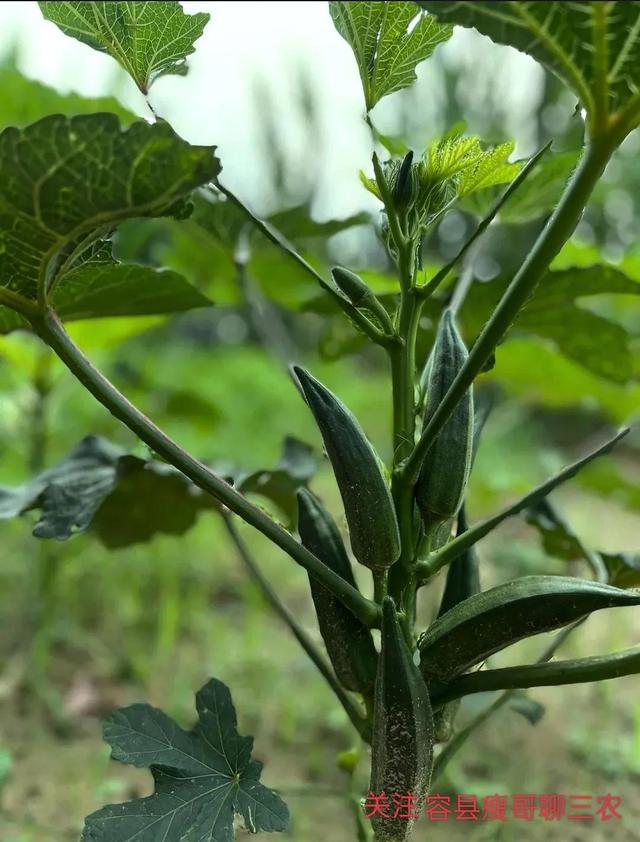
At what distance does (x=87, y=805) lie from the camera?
1148 mm

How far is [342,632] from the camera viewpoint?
0.67m

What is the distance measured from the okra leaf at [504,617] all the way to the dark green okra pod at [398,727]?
30mm

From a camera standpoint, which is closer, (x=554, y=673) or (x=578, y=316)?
(x=554, y=673)

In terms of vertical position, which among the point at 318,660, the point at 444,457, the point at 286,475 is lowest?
the point at 318,660

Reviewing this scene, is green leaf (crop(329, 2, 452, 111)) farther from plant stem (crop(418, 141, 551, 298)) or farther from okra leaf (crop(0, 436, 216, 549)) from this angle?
okra leaf (crop(0, 436, 216, 549))

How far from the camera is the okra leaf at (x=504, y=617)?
587 millimetres

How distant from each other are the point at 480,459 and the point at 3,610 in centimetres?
317

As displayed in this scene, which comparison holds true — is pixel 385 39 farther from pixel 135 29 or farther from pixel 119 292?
pixel 119 292

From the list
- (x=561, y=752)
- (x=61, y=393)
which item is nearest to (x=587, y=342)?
(x=561, y=752)

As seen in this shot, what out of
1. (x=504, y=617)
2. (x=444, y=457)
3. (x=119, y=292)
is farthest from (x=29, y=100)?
(x=504, y=617)

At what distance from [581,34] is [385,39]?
0.17 metres

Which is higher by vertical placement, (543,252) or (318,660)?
(543,252)

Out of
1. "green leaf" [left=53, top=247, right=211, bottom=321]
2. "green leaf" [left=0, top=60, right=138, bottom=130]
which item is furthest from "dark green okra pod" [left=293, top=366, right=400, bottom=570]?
"green leaf" [left=0, top=60, right=138, bottom=130]

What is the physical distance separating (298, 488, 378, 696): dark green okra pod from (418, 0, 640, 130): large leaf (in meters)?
0.41
